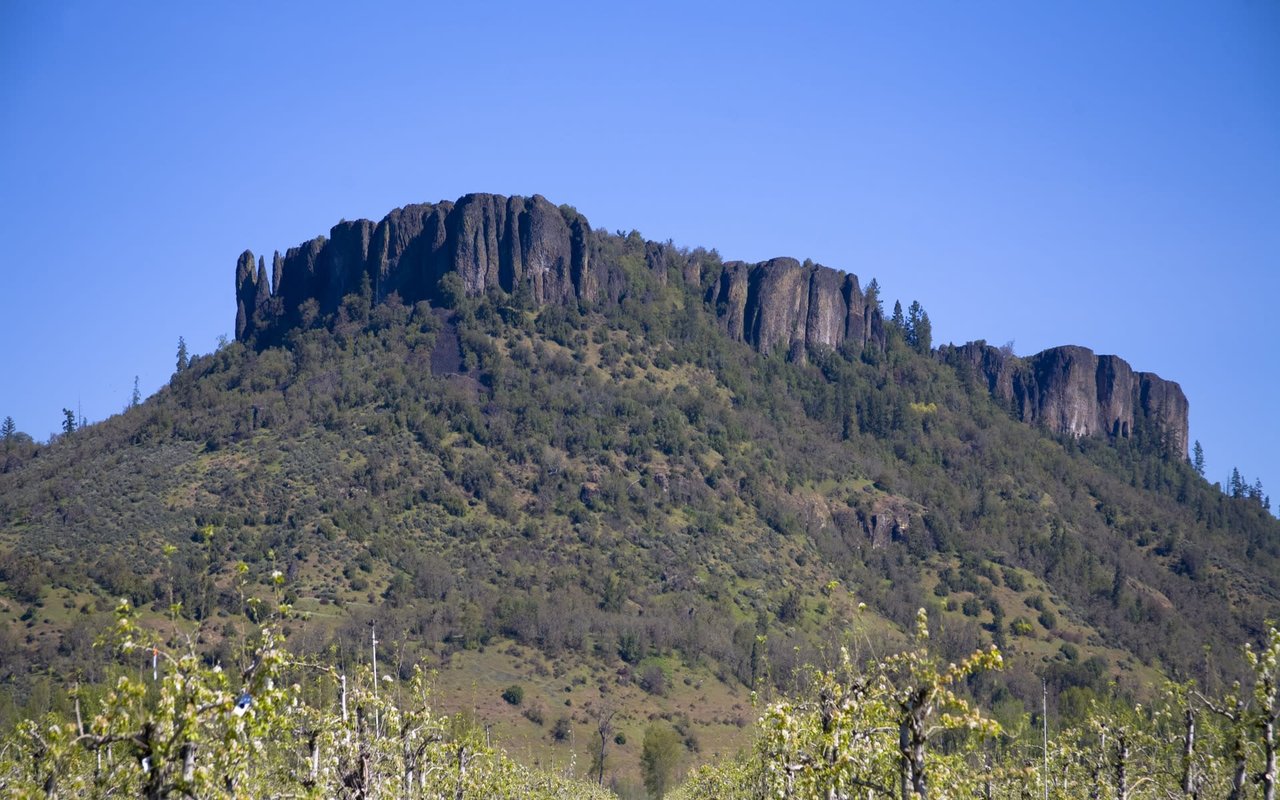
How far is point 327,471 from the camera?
157 metres

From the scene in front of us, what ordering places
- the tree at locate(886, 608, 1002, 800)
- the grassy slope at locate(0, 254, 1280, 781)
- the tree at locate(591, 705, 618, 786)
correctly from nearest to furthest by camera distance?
the tree at locate(886, 608, 1002, 800) < the tree at locate(591, 705, 618, 786) < the grassy slope at locate(0, 254, 1280, 781)

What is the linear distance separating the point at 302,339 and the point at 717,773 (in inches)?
6211

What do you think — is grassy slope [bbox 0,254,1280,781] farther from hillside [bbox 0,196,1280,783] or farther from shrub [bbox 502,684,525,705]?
shrub [bbox 502,684,525,705]

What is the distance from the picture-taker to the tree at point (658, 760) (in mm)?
102188

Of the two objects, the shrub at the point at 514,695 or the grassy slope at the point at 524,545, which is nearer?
the shrub at the point at 514,695

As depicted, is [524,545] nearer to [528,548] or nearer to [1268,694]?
[528,548]

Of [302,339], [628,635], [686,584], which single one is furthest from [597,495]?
[302,339]

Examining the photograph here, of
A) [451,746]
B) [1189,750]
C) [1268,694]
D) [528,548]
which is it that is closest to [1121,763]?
[1189,750]

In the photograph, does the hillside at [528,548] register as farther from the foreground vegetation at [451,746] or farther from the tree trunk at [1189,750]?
the tree trunk at [1189,750]

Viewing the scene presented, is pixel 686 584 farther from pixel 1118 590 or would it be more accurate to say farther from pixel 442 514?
pixel 1118 590

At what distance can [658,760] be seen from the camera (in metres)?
102

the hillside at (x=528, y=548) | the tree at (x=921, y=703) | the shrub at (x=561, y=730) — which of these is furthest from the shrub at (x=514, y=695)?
the tree at (x=921, y=703)

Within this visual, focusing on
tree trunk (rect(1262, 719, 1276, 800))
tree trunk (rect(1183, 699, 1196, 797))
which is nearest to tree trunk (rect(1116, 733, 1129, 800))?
tree trunk (rect(1183, 699, 1196, 797))

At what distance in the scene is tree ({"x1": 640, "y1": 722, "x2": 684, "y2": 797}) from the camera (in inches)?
4023
